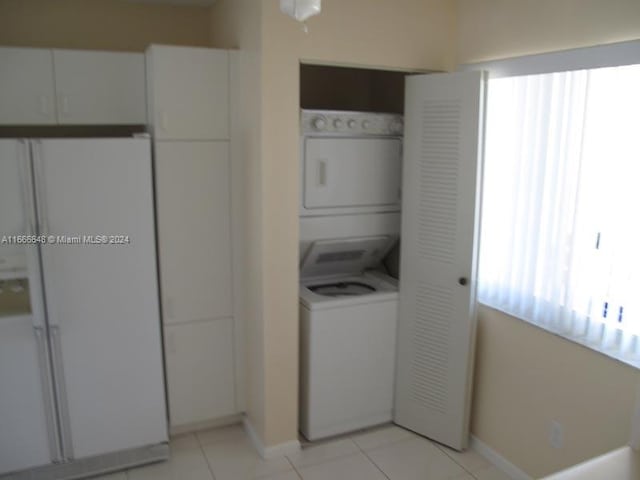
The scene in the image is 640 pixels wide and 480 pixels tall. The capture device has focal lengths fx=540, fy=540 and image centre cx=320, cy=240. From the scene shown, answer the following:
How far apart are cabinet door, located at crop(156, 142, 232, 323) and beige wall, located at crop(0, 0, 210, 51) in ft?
2.99

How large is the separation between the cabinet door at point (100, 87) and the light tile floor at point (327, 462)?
1.84 meters

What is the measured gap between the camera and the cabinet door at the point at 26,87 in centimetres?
270

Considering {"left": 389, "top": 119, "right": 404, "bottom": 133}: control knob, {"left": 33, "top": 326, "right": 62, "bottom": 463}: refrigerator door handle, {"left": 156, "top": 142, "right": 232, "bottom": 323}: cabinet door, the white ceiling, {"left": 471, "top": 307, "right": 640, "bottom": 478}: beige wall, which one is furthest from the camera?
the white ceiling

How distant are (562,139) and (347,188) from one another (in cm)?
112

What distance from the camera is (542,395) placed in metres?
2.54

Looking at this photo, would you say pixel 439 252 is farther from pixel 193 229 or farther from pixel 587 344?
pixel 193 229

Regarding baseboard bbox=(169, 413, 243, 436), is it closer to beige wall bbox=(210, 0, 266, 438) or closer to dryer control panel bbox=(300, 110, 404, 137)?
beige wall bbox=(210, 0, 266, 438)

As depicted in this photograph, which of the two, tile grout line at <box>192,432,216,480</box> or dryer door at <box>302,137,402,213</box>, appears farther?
dryer door at <box>302,137,402,213</box>

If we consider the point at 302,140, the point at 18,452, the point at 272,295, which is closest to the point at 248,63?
the point at 302,140

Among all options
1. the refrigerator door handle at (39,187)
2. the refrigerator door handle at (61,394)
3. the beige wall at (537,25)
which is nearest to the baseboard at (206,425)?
the refrigerator door handle at (61,394)

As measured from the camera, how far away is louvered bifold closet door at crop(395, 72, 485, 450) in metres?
2.69

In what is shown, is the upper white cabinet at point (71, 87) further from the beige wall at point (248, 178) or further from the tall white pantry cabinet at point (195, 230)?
the beige wall at point (248, 178)

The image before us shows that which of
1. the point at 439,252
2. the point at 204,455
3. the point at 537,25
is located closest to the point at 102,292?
the point at 204,455

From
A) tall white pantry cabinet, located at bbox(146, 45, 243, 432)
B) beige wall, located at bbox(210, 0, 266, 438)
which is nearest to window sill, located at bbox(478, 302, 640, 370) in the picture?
beige wall, located at bbox(210, 0, 266, 438)
